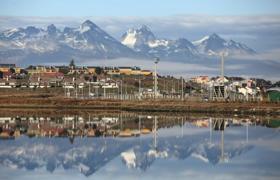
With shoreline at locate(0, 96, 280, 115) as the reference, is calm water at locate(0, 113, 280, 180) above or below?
below

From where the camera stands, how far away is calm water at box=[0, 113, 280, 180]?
47.4 ft

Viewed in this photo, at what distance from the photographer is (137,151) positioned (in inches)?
753

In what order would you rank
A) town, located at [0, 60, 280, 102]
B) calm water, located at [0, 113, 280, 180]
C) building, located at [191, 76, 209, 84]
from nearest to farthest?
1. calm water, located at [0, 113, 280, 180]
2. town, located at [0, 60, 280, 102]
3. building, located at [191, 76, 209, 84]

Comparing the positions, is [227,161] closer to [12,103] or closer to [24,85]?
[12,103]

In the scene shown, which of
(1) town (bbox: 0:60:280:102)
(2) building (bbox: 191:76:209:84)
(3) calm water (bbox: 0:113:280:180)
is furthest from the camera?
(2) building (bbox: 191:76:209:84)

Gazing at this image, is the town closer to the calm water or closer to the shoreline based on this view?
the shoreline

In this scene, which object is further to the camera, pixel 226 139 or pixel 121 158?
pixel 226 139

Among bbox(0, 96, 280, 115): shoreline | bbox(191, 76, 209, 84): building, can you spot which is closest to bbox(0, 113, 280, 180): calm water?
bbox(0, 96, 280, 115): shoreline

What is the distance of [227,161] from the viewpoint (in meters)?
16.6

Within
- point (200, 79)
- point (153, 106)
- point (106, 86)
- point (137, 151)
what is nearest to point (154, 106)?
point (153, 106)

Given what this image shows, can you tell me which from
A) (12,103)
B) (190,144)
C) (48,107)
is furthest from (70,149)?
(12,103)

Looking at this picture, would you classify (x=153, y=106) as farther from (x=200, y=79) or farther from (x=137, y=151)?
(x=200, y=79)

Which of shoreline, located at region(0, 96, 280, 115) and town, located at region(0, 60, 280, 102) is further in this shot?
town, located at region(0, 60, 280, 102)

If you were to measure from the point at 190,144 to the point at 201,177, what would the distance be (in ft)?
25.6
